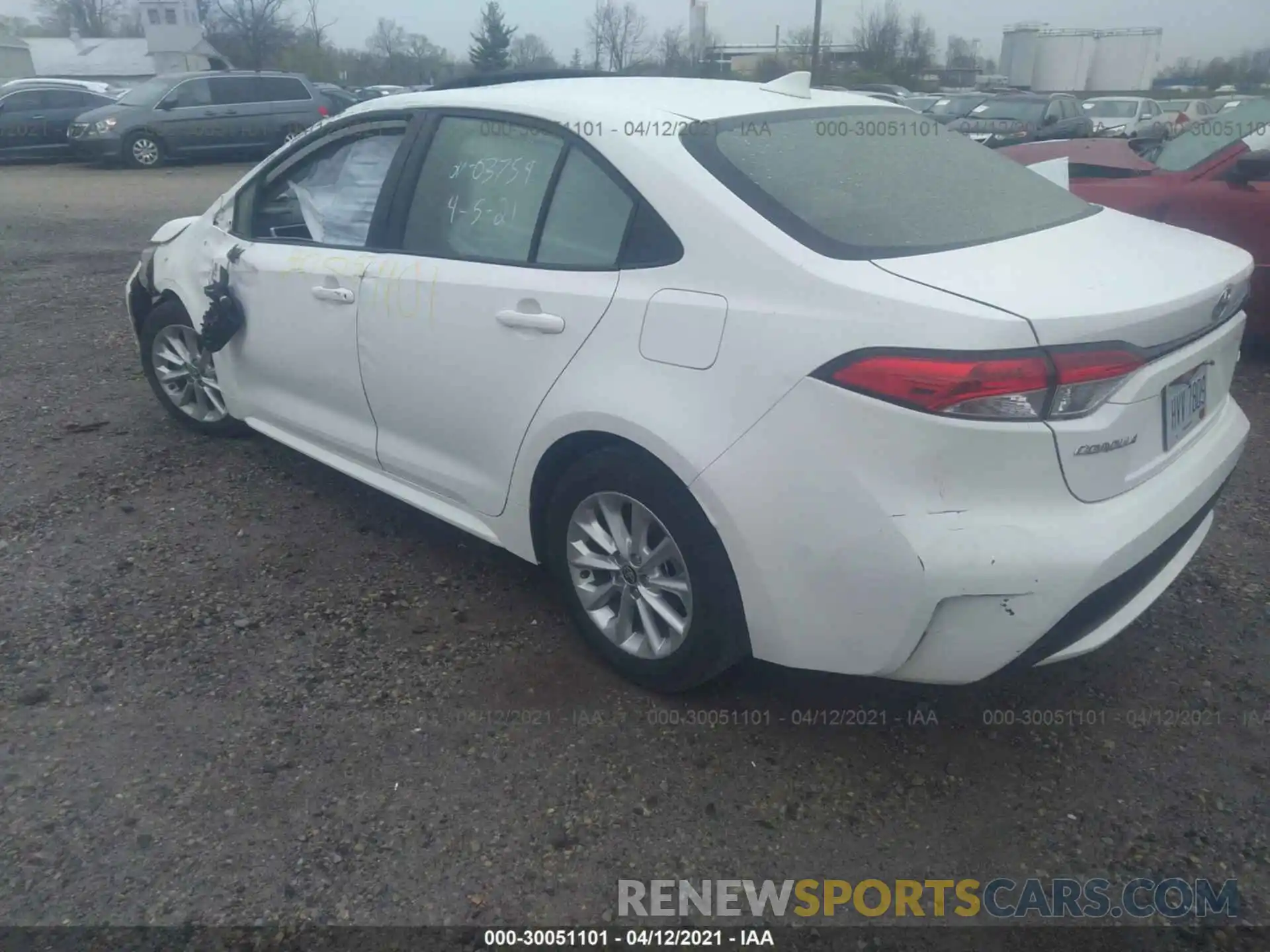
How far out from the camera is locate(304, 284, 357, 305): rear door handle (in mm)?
3340

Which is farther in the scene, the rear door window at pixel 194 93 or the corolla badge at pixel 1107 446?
the rear door window at pixel 194 93

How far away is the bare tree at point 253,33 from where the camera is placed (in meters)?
45.9

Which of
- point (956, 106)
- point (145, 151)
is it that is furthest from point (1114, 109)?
point (145, 151)

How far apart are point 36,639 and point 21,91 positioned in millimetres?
19138

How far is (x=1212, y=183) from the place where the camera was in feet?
18.4

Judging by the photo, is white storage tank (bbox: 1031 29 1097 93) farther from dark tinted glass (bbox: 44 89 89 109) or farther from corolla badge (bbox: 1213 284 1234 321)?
corolla badge (bbox: 1213 284 1234 321)

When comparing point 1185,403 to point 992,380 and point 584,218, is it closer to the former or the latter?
point 992,380

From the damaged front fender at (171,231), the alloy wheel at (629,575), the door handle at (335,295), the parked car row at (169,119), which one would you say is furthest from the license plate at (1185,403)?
the parked car row at (169,119)

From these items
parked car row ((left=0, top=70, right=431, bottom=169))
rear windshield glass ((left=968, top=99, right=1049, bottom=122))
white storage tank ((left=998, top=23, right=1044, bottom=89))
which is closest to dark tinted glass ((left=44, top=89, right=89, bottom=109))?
parked car row ((left=0, top=70, right=431, bottom=169))

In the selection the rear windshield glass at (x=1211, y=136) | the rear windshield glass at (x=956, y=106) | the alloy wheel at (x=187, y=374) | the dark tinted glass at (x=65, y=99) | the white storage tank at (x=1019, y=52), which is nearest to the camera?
the alloy wheel at (x=187, y=374)

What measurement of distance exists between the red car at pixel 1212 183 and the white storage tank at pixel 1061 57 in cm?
5862

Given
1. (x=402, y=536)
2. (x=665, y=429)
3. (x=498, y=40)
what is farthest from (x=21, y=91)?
(x=498, y=40)

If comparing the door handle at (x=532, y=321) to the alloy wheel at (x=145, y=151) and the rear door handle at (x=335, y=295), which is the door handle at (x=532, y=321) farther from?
the alloy wheel at (x=145, y=151)

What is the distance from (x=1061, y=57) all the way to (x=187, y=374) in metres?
66.8
